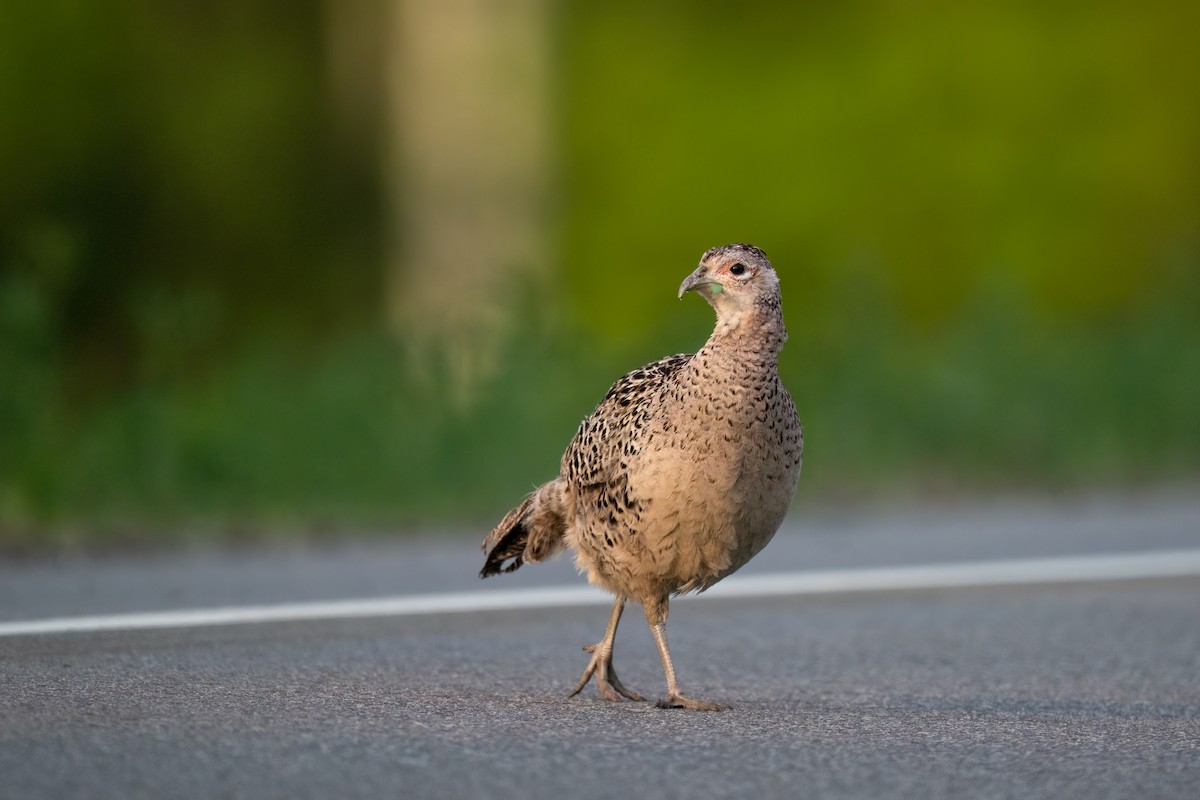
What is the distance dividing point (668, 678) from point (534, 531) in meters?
0.78

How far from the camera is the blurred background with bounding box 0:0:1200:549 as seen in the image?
32.1 feet

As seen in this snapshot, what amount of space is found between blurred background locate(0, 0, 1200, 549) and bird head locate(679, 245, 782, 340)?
4.15 metres

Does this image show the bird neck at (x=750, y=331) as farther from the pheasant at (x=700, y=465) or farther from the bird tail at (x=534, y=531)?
the bird tail at (x=534, y=531)

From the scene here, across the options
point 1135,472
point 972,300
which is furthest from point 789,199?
point 1135,472

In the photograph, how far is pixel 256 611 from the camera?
671 centimetres

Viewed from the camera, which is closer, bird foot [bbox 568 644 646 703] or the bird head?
the bird head

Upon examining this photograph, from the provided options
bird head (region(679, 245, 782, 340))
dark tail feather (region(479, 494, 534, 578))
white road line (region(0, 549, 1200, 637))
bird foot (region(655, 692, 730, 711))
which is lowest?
white road line (region(0, 549, 1200, 637))

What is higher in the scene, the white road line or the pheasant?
the pheasant

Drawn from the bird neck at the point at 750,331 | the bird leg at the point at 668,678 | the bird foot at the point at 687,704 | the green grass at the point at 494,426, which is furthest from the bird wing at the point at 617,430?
the green grass at the point at 494,426

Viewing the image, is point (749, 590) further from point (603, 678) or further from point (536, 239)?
point (536, 239)

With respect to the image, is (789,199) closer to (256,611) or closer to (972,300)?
(972,300)

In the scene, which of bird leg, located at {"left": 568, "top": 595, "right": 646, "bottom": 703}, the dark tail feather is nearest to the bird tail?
the dark tail feather

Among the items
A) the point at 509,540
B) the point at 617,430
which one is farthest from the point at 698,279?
the point at 509,540

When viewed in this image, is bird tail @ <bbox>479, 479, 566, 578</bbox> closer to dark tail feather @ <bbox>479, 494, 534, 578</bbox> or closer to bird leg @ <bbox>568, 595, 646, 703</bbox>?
dark tail feather @ <bbox>479, 494, 534, 578</bbox>
